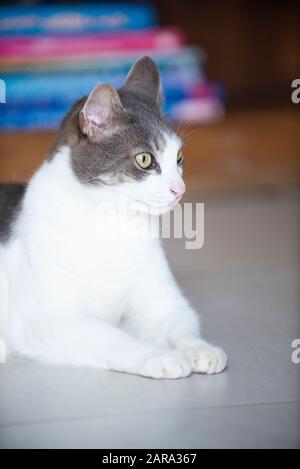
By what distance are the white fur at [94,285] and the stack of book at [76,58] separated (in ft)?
7.15

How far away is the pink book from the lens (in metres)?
4.09

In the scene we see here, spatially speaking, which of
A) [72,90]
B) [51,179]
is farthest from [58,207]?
[72,90]

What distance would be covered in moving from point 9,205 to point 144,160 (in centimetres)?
44

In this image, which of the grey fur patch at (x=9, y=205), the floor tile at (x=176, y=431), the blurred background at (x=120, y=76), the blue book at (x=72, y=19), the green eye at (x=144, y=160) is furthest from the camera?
the blue book at (x=72, y=19)

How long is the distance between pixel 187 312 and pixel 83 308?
0.24 m

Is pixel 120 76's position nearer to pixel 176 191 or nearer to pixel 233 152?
pixel 233 152

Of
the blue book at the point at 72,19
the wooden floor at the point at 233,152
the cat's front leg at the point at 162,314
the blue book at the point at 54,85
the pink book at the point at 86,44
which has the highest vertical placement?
the blue book at the point at 72,19

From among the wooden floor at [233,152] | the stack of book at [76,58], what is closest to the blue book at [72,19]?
the stack of book at [76,58]

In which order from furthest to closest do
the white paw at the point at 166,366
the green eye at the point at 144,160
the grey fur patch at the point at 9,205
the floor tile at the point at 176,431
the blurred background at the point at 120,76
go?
1. the blurred background at the point at 120,76
2. the grey fur patch at the point at 9,205
3. the green eye at the point at 144,160
4. the white paw at the point at 166,366
5. the floor tile at the point at 176,431

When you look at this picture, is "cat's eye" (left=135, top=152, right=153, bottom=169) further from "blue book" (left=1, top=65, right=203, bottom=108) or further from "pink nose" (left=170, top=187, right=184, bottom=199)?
"blue book" (left=1, top=65, right=203, bottom=108)

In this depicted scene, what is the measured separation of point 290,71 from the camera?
4590 mm

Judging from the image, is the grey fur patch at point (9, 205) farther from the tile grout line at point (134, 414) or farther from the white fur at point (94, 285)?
the tile grout line at point (134, 414)

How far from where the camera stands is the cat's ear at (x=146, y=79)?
2082mm

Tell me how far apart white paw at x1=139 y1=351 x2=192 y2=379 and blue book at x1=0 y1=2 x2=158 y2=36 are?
9.04 ft
